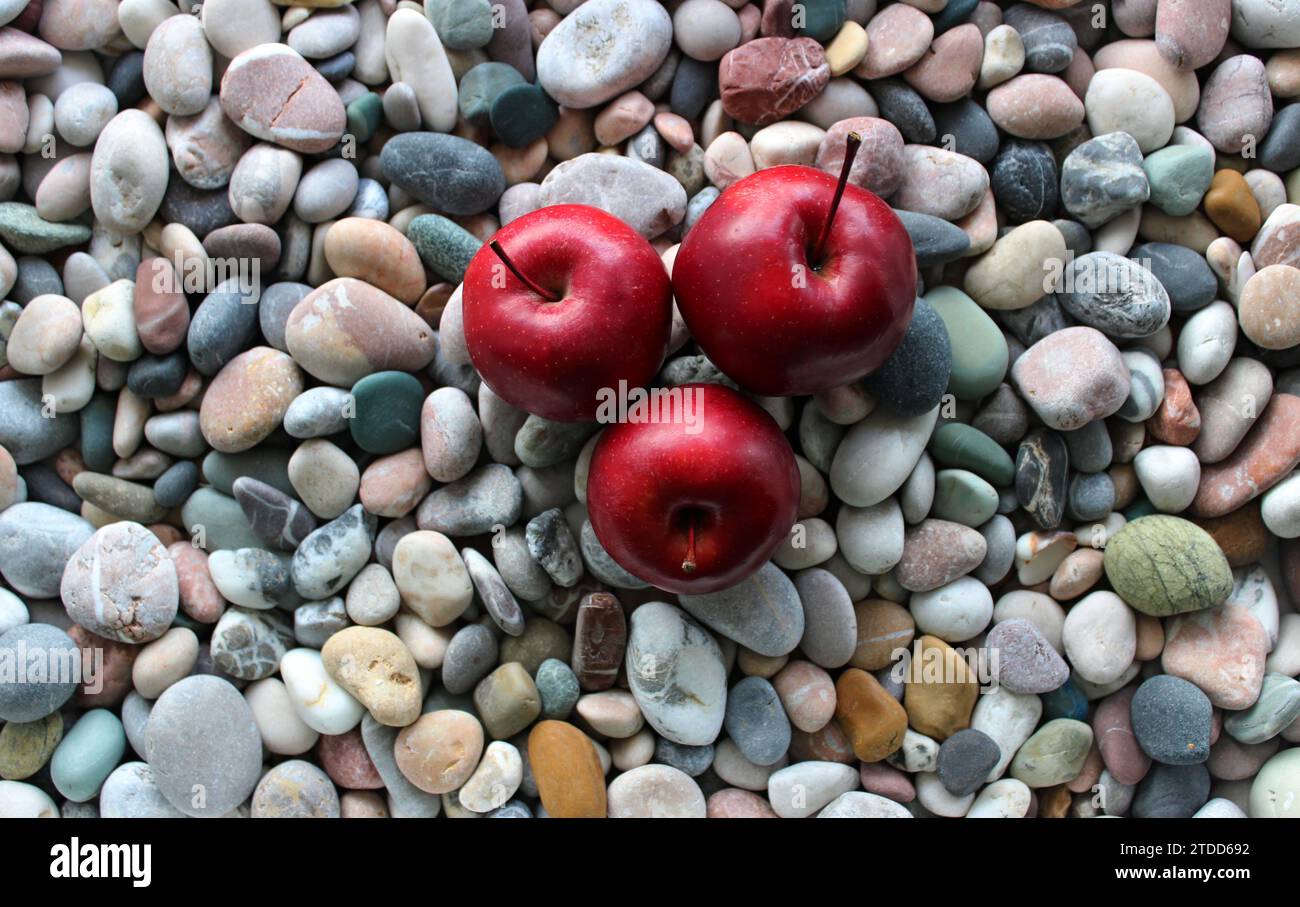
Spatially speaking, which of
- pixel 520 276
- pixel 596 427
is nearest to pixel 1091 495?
pixel 596 427

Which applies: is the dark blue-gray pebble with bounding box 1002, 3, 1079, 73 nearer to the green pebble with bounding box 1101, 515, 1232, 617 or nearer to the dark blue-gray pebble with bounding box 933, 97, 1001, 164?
the dark blue-gray pebble with bounding box 933, 97, 1001, 164

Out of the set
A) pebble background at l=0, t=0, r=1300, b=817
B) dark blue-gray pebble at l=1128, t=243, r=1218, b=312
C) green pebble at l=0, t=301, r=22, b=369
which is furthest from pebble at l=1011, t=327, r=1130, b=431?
green pebble at l=0, t=301, r=22, b=369

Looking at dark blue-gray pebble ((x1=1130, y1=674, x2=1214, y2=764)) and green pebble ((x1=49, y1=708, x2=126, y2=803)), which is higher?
dark blue-gray pebble ((x1=1130, y1=674, x2=1214, y2=764))

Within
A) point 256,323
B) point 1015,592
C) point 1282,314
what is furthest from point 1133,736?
point 256,323

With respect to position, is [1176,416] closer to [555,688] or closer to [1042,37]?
[1042,37]

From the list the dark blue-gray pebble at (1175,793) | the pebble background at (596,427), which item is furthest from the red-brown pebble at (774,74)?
the dark blue-gray pebble at (1175,793)

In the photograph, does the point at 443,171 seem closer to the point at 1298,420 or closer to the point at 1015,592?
the point at 1015,592

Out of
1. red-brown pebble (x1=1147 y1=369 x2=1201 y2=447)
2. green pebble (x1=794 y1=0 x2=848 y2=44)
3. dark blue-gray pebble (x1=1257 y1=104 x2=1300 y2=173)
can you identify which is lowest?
red-brown pebble (x1=1147 y1=369 x2=1201 y2=447)
